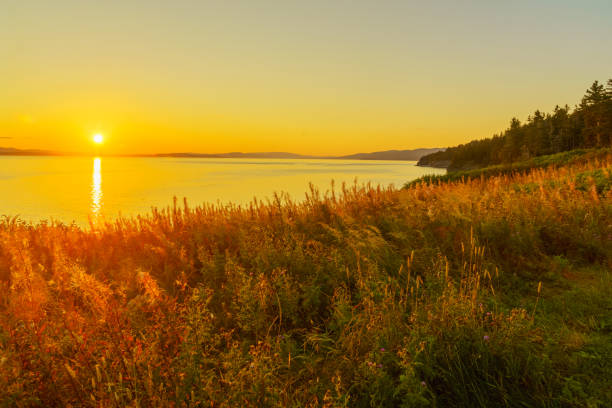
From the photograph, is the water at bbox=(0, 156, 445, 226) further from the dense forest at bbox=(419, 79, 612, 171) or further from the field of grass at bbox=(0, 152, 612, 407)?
the dense forest at bbox=(419, 79, 612, 171)

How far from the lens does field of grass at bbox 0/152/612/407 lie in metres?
2.24

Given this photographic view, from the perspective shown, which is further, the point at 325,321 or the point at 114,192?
the point at 114,192

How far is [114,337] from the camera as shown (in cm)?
241

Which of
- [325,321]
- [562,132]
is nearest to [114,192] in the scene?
[325,321]


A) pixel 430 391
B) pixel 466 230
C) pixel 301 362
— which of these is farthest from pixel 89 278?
pixel 466 230

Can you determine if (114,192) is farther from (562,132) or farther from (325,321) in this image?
(562,132)

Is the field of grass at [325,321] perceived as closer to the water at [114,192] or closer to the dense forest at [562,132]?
the water at [114,192]

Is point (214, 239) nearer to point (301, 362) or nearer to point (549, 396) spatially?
point (301, 362)

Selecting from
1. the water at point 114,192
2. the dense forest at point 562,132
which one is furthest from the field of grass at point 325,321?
the dense forest at point 562,132

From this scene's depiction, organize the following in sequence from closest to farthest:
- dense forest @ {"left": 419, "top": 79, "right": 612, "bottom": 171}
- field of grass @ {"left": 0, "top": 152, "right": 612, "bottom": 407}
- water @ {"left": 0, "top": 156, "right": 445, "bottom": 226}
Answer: field of grass @ {"left": 0, "top": 152, "right": 612, "bottom": 407}
water @ {"left": 0, "top": 156, "right": 445, "bottom": 226}
dense forest @ {"left": 419, "top": 79, "right": 612, "bottom": 171}

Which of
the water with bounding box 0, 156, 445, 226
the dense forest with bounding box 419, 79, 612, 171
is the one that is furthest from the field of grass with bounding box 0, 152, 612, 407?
the dense forest with bounding box 419, 79, 612, 171

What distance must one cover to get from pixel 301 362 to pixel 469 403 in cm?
148

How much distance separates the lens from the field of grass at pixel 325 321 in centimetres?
224

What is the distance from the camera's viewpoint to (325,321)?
3654 mm
